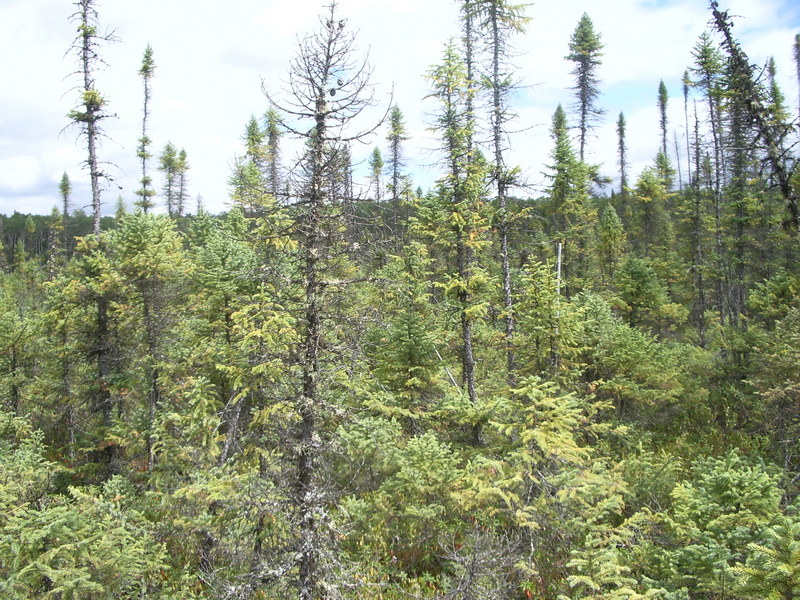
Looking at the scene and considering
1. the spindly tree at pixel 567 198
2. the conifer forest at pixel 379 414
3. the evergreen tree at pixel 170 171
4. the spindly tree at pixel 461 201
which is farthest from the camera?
the evergreen tree at pixel 170 171

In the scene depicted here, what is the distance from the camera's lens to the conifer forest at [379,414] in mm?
7203

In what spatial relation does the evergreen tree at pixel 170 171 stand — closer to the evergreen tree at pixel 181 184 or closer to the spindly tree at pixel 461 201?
the evergreen tree at pixel 181 184

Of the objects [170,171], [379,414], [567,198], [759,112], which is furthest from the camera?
[170,171]

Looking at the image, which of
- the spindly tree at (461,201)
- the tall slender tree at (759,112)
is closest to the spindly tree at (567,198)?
the spindly tree at (461,201)

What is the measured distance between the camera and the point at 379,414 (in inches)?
541

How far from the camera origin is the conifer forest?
720 cm

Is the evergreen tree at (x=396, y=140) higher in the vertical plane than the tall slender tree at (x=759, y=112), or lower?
higher

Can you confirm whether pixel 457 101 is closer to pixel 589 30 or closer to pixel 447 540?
pixel 447 540

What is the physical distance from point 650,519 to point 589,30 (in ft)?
127

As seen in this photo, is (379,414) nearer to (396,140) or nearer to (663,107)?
(396,140)

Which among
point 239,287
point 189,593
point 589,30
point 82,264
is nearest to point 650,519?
point 189,593

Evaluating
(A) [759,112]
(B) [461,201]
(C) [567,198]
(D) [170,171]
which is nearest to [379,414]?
(B) [461,201]

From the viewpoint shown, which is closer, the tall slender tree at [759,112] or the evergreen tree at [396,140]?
the tall slender tree at [759,112]

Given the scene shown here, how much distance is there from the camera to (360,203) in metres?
7.94
